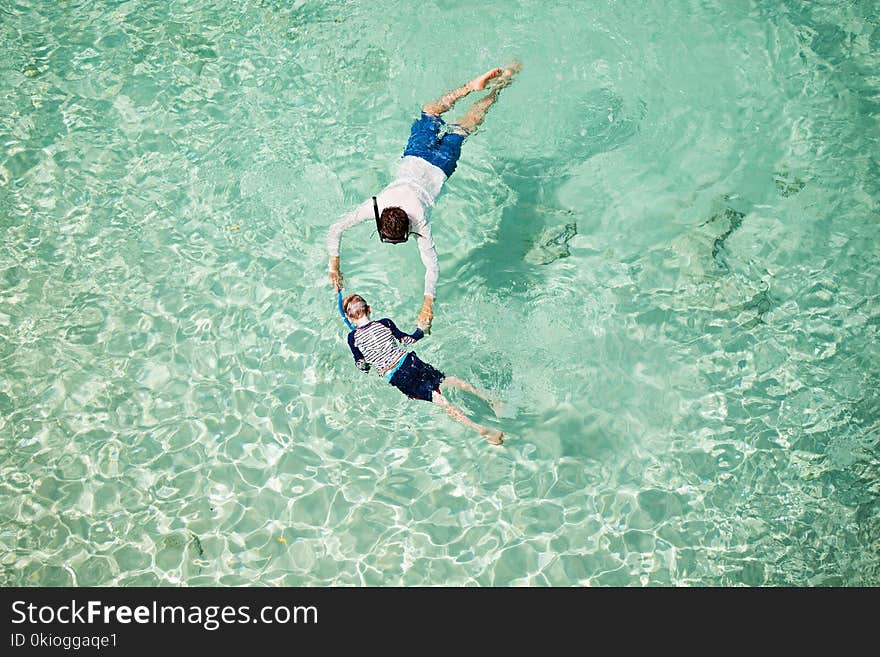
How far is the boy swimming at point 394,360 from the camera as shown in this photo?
636cm

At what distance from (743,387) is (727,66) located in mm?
3955

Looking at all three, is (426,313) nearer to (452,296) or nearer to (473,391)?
(473,391)

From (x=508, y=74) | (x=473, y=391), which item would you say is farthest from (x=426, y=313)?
(x=508, y=74)

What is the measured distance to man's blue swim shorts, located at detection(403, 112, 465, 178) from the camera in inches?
271

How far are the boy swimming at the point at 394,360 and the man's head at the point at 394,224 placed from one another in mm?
743

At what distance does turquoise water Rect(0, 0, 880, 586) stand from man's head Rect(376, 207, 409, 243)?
4.70ft

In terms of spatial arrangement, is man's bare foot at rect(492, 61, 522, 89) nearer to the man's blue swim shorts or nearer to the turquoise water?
the turquoise water

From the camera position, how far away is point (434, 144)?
22.8ft

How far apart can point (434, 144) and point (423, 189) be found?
2.04ft

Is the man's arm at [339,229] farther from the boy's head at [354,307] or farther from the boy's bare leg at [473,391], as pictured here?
the boy's bare leg at [473,391]

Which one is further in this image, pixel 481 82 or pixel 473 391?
pixel 481 82

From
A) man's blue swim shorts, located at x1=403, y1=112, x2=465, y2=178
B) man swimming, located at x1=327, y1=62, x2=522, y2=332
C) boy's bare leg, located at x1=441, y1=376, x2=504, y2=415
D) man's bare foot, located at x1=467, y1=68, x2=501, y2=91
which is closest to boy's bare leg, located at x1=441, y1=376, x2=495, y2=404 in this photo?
boy's bare leg, located at x1=441, y1=376, x2=504, y2=415
